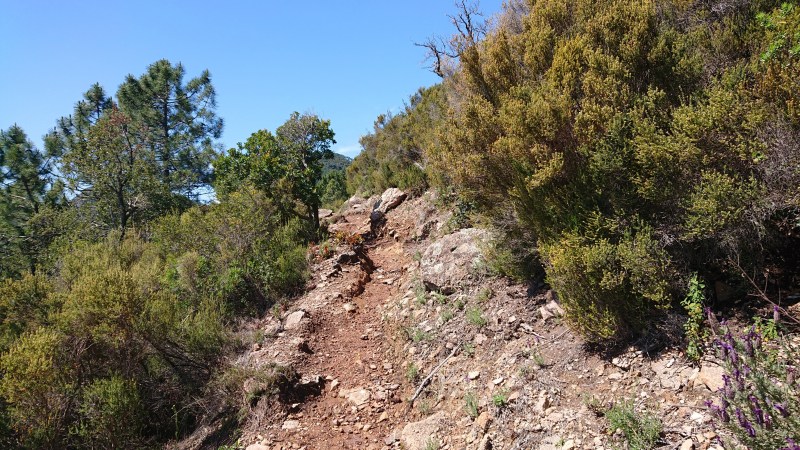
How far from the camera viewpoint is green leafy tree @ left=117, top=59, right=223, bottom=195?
21.9 metres

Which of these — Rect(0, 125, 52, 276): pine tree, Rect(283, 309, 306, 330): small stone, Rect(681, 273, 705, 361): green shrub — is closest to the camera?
Rect(681, 273, 705, 361): green shrub

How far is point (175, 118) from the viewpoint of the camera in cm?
2456

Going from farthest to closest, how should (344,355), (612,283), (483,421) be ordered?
(344,355), (483,421), (612,283)

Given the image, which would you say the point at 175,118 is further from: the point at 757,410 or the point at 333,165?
the point at 757,410

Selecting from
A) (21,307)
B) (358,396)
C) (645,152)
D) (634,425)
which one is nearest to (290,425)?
(358,396)

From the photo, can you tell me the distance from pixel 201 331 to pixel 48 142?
756 inches

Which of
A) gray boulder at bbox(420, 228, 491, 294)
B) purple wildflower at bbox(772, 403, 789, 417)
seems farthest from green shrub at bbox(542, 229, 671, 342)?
gray boulder at bbox(420, 228, 491, 294)

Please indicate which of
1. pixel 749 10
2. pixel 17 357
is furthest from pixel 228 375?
pixel 749 10

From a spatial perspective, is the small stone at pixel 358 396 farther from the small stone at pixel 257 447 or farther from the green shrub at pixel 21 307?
the green shrub at pixel 21 307

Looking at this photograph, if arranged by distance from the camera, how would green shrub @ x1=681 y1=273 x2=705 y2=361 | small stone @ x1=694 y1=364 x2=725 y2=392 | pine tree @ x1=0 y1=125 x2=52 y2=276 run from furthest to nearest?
pine tree @ x1=0 y1=125 x2=52 y2=276 < green shrub @ x1=681 y1=273 x2=705 y2=361 < small stone @ x1=694 y1=364 x2=725 y2=392

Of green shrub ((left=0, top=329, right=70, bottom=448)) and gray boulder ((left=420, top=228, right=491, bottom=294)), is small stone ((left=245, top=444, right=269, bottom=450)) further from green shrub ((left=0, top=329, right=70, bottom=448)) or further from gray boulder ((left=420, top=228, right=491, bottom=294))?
gray boulder ((left=420, top=228, right=491, bottom=294))

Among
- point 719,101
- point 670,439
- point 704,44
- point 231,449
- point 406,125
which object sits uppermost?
point 406,125

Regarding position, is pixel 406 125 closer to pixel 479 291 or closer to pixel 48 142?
pixel 479 291

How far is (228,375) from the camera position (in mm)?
6559
